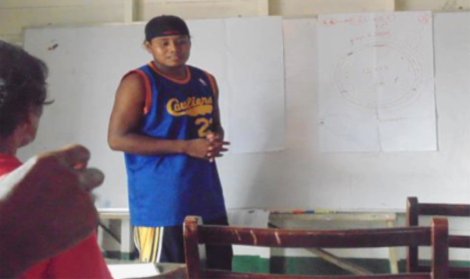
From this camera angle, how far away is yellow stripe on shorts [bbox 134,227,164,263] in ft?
5.49

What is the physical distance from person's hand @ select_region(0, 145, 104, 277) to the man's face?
1495mm

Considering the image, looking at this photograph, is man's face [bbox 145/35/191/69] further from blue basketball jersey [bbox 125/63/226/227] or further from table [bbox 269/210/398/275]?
table [bbox 269/210/398/275]

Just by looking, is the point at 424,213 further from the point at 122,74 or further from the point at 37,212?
the point at 122,74

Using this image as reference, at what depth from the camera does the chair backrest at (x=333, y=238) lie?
0.76 metres

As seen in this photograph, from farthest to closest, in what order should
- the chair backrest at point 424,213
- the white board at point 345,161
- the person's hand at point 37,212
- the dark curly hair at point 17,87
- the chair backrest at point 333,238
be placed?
the white board at point 345,161 < the chair backrest at point 424,213 < the chair backrest at point 333,238 < the dark curly hair at point 17,87 < the person's hand at point 37,212

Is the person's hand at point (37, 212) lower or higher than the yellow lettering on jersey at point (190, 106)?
lower

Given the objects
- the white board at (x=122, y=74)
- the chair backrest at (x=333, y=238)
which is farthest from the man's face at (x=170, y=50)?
the chair backrest at (x=333, y=238)

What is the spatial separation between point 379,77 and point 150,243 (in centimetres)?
133

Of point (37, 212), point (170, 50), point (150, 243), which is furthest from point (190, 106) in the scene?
point (37, 212)

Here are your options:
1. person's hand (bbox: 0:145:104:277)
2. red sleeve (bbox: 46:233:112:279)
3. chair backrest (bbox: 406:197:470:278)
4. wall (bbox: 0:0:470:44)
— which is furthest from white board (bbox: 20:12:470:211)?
person's hand (bbox: 0:145:104:277)

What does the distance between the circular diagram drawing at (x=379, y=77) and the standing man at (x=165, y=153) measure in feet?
3.09

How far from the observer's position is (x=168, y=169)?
5.60ft

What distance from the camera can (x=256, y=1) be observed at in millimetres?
2633

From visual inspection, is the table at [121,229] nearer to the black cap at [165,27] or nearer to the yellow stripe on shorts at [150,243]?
the yellow stripe on shorts at [150,243]
